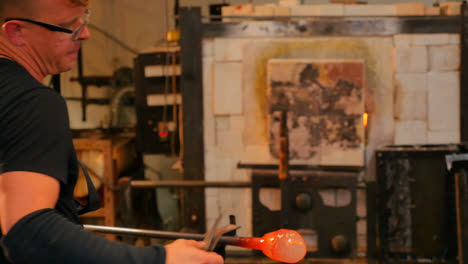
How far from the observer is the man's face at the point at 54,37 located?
117 cm

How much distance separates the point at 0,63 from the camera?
1.12 m

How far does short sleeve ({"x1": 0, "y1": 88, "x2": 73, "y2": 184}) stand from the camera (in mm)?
1009

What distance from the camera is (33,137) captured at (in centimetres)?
102

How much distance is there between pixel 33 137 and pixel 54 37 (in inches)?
13.5

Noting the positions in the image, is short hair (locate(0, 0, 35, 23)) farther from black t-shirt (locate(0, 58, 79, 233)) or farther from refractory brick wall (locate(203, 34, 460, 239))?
refractory brick wall (locate(203, 34, 460, 239))

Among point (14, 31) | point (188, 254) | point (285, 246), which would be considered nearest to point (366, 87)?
point (285, 246)

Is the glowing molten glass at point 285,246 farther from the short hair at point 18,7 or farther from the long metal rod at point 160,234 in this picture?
the short hair at point 18,7

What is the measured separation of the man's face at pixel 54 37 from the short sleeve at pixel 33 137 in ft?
0.68

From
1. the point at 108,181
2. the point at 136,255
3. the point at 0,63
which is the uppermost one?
the point at 0,63

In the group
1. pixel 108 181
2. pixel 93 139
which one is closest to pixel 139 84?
pixel 93 139

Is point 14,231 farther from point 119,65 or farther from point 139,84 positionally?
point 119,65

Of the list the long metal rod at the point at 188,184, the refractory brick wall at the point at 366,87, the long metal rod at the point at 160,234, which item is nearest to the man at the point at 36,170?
the long metal rod at the point at 160,234

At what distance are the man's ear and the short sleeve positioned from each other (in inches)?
8.4

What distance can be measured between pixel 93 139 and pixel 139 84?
32.6 inches
